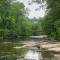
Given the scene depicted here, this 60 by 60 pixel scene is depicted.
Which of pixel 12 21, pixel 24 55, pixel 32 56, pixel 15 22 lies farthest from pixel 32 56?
pixel 15 22

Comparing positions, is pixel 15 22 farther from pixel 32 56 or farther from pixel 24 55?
pixel 32 56

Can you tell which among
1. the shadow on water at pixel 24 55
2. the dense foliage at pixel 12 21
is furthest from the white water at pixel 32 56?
the dense foliage at pixel 12 21

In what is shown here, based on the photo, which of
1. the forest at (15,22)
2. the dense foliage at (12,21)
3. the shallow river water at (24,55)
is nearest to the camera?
the shallow river water at (24,55)

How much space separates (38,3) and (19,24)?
4674cm

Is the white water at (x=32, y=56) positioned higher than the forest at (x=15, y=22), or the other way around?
the forest at (x=15, y=22)

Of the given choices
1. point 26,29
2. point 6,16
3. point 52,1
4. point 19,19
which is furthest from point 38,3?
point 26,29

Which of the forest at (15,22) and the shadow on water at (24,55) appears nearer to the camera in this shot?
the shadow on water at (24,55)

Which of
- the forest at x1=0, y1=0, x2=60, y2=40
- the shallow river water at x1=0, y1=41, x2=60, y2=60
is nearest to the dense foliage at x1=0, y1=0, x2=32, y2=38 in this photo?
the forest at x1=0, y1=0, x2=60, y2=40

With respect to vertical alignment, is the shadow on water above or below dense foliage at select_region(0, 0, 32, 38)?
below

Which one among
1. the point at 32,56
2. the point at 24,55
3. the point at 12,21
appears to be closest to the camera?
the point at 32,56

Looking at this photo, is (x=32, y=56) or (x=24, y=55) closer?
(x=32, y=56)

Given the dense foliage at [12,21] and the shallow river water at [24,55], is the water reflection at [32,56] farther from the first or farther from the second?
the dense foliage at [12,21]

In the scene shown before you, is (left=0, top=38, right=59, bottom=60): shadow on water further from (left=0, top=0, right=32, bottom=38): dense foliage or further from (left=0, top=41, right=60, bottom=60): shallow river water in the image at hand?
(left=0, top=0, right=32, bottom=38): dense foliage

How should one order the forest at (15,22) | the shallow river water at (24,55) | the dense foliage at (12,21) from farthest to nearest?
the dense foliage at (12,21), the forest at (15,22), the shallow river water at (24,55)
